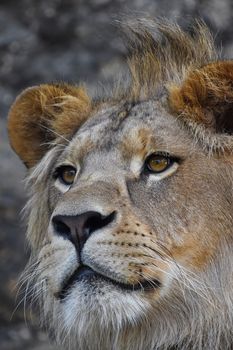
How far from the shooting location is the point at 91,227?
13.7 feet

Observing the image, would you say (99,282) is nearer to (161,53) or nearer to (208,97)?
(208,97)

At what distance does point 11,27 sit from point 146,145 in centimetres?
449

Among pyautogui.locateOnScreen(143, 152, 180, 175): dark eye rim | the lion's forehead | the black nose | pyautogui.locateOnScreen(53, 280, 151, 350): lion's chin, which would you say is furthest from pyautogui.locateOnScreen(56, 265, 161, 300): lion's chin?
the lion's forehead

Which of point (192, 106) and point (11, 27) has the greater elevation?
point (11, 27)

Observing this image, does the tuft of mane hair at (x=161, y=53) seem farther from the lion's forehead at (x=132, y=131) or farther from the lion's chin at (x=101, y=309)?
the lion's chin at (x=101, y=309)

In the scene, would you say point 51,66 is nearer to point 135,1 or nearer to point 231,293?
point 135,1

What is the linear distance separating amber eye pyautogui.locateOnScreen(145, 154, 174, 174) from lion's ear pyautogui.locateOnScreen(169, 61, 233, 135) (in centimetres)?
22

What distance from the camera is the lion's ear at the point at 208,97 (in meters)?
4.48

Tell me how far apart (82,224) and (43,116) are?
4.15ft

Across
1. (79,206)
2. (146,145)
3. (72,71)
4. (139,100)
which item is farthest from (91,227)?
(72,71)

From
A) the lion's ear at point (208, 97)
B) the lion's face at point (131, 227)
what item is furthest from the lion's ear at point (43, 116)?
the lion's ear at point (208, 97)

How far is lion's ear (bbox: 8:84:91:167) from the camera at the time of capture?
523 cm

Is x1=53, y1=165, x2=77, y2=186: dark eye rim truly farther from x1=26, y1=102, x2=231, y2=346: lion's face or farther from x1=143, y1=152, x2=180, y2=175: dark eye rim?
x1=143, y1=152, x2=180, y2=175: dark eye rim

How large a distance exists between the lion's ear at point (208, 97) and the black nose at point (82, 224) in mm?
656
